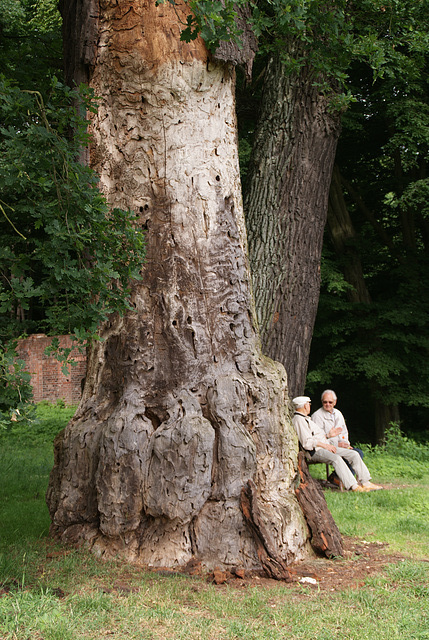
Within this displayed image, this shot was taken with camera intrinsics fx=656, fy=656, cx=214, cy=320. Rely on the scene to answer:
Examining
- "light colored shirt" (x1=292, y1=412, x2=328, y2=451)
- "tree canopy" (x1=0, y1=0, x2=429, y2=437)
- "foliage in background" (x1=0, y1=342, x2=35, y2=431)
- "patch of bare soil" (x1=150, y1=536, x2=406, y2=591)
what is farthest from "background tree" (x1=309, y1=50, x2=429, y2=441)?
"foliage in background" (x1=0, y1=342, x2=35, y2=431)

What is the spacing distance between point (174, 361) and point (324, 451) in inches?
156

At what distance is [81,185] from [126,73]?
1.88m

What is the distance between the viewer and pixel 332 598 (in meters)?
4.17

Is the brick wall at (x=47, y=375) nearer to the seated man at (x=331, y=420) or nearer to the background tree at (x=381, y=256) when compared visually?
the background tree at (x=381, y=256)

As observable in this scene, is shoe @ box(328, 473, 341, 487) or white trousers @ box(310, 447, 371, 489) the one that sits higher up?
white trousers @ box(310, 447, 371, 489)

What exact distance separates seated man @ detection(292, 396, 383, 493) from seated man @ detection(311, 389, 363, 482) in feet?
0.34

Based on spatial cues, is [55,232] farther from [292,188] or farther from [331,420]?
[331,420]

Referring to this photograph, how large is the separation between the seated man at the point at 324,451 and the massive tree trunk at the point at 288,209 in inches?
18.6

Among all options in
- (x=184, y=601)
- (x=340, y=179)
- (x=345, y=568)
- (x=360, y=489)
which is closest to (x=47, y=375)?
(x=340, y=179)

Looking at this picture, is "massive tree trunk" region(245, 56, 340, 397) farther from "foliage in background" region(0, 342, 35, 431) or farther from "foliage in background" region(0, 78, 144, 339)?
"foliage in background" region(0, 342, 35, 431)

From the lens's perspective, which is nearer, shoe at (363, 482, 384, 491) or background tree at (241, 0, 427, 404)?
background tree at (241, 0, 427, 404)

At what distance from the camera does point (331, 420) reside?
9000mm

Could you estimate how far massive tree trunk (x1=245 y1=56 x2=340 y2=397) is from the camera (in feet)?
23.7

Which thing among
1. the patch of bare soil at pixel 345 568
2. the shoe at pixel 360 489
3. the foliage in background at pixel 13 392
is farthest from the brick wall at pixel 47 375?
the foliage in background at pixel 13 392
